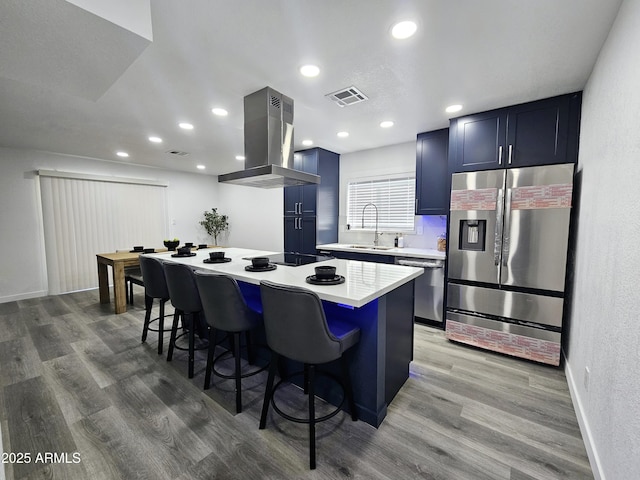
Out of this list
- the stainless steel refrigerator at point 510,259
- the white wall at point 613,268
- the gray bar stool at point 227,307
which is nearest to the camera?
the white wall at point 613,268

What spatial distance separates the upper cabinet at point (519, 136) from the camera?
242 cm

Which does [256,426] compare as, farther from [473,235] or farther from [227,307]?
[473,235]

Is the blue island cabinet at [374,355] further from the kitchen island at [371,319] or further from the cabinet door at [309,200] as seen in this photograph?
the cabinet door at [309,200]

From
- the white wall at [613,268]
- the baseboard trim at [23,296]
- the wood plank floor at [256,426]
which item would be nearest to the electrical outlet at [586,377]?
the white wall at [613,268]

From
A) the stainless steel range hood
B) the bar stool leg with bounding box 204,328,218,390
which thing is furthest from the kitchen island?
the stainless steel range hood

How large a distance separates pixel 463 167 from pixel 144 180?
6.19 metres

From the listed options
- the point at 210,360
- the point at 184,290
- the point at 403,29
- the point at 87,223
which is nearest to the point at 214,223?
the point at 87,223

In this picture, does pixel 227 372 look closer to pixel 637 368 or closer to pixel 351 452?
pixel 351 452

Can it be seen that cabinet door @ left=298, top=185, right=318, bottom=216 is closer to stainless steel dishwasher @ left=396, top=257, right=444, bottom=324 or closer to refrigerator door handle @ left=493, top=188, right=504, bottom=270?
stainless steel dishwasher @ left=396, top=257, right=444, bottom=324

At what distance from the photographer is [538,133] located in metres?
2.53

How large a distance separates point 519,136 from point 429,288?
1.87 m

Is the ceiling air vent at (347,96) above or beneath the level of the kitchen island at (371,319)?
above

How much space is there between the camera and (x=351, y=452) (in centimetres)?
155

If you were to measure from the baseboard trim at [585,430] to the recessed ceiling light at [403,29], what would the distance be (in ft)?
8.53
